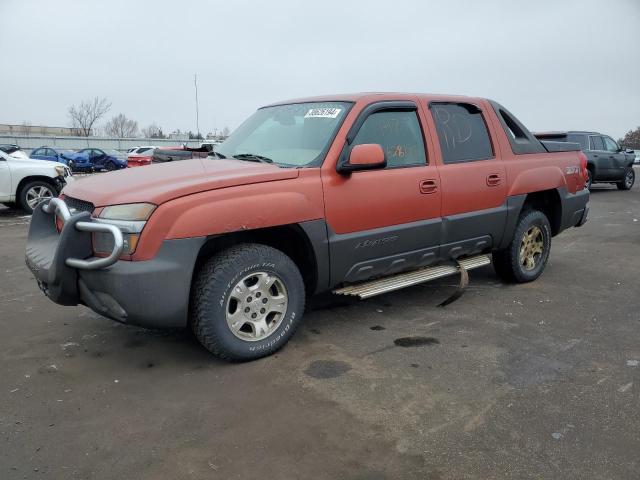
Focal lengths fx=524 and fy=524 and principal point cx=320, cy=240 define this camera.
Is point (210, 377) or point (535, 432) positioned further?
point (210, 377)

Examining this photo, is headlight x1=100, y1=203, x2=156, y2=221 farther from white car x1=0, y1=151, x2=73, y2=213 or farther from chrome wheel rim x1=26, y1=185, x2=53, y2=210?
chrome wheel rim x1=26, y1=185, x2=53, y2=210

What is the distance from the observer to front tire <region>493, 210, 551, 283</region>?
5188mm

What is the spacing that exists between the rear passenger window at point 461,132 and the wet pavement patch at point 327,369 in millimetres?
1996

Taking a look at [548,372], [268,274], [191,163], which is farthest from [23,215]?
[548,372]

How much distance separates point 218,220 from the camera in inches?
124

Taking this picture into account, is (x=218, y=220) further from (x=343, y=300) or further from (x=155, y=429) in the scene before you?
(x=343, y=300)

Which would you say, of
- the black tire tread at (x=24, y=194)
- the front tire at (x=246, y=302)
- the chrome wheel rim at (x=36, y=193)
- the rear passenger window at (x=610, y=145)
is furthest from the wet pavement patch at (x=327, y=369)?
the rear passenger window at (x=610, y=145)

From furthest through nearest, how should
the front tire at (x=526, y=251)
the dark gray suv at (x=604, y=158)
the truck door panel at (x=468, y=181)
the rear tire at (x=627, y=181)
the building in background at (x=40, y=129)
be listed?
the building in background at (x=40, y=129)
the rear tire at (x=627, y=181)
the dark gray suv at (x=604, y=158)
the front tire at (x=526, y=251)
the truck door panel at (x=468, y=181)

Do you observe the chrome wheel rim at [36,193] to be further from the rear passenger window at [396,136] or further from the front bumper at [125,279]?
the rear passenger window at [396,136]

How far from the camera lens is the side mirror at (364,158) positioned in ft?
11.7

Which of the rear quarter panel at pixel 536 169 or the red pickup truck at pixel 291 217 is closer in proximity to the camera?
the red pickup truck at pixel 291 217

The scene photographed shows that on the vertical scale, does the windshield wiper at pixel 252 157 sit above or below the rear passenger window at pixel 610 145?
below

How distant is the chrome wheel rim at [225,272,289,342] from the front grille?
3.37ft

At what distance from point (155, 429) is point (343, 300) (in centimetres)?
245
